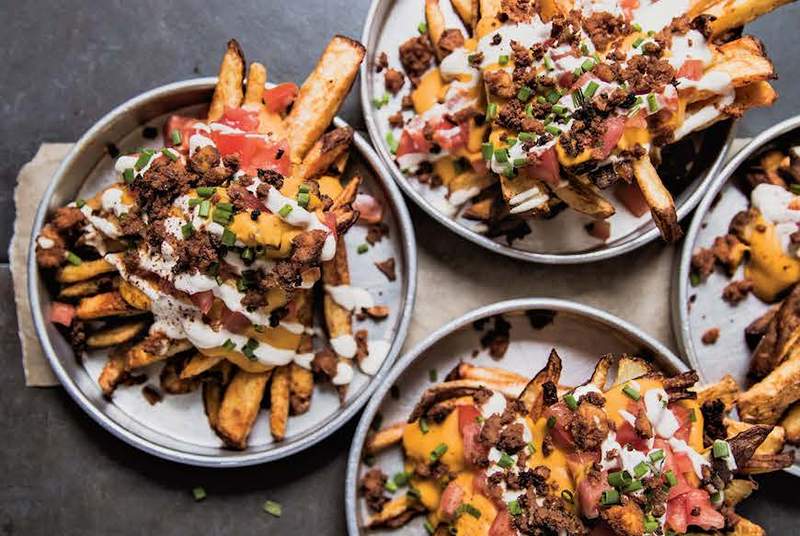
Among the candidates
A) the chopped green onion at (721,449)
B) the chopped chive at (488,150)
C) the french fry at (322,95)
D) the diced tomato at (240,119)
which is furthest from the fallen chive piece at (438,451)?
the diced tomato at (240,119)

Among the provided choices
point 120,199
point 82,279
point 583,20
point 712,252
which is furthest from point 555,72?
point 82,279

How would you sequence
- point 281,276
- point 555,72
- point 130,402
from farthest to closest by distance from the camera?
point 130,402 < point 555,72 < point 281,276

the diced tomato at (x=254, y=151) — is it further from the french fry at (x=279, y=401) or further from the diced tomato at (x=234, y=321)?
the french fry at (x=279, y=401)

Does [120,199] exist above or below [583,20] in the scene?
below

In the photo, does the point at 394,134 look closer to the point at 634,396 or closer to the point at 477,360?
the point at 477,360

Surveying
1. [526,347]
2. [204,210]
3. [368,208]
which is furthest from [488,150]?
[204,210]

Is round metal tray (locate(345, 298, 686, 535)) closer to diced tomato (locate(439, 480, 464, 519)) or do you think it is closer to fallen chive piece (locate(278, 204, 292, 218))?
diced tomato (locate(439, 480, 464, 519))
